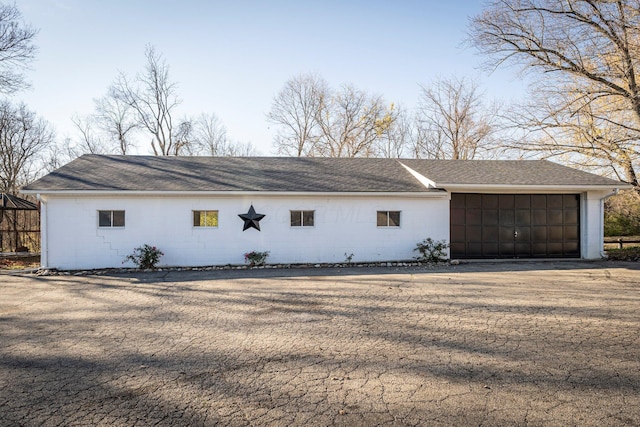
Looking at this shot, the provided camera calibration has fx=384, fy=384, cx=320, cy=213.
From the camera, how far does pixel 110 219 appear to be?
1156 centimetres

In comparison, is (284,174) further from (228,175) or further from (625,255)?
(625,255)

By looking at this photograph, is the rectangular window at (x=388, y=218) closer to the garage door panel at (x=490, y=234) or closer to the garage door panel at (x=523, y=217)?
the garage door panel at (x=490, y=234)

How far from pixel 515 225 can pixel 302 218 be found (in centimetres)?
742

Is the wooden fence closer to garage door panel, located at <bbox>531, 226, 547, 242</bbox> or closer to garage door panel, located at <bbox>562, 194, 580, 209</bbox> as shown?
garage door panel, located at <bbox>531, 226, 547, 242</bbox>

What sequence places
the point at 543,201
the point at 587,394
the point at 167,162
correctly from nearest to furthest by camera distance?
the point at 587,394 < the point at 543,201 < the point at 167,162

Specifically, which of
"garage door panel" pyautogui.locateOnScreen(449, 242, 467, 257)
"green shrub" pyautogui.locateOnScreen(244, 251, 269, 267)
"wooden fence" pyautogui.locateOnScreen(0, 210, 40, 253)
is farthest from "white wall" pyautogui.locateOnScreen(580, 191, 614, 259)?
"wooden fence" pyautogui.locateOnScreen(0, 210, 40, 253)

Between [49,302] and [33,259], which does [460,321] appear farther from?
[33,259]

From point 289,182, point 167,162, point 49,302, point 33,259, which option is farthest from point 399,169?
point 33,259

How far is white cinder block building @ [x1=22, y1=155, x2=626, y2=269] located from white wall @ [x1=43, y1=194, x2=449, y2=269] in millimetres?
31

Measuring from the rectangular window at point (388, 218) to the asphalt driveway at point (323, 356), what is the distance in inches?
166

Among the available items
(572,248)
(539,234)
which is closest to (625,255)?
(572,248)

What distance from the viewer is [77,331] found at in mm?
5488

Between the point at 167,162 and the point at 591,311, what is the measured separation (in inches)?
537

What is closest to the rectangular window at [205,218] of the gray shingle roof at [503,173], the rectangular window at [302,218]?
the rectangular window at [302,218]
